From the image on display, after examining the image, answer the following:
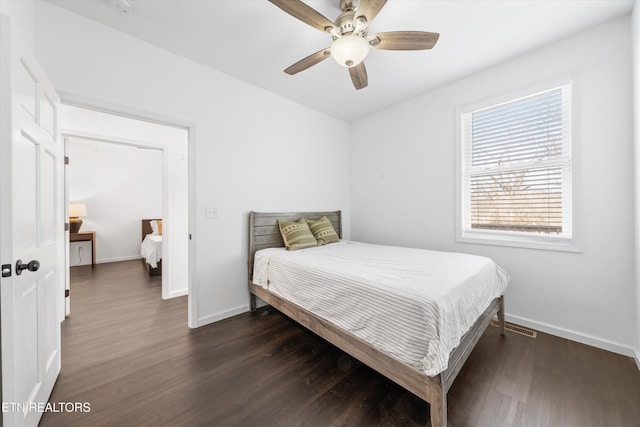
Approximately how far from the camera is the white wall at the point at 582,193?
1918mm

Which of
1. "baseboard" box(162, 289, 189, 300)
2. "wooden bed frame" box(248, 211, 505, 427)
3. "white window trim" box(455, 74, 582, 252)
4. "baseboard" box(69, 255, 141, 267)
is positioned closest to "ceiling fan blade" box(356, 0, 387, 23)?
"white window trim" box(455, 74, 582, 252)

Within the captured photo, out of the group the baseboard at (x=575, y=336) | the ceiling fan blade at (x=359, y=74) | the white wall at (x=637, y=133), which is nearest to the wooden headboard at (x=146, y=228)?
the ceiling fan blade at (x=359, y=74)

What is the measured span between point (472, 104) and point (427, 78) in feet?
1.90

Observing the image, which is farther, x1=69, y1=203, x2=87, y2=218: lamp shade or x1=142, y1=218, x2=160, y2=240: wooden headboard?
x1=142, y1=218, x2=160, y2=240: wooden headboard

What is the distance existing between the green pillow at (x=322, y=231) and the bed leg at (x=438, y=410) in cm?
206

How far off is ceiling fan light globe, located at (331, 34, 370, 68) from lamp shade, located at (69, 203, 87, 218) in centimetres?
601

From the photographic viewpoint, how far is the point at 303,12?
147cm

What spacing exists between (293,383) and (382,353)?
0.68 metres

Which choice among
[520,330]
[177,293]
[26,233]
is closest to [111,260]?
[177,293]

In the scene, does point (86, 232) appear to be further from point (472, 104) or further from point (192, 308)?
point (472, 104)

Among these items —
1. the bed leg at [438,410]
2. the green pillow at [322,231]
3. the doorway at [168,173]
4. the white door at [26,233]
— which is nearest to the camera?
the white door at [26,233]

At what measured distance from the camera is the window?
7.27ft

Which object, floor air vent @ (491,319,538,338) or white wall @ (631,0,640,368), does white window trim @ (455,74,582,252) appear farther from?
floor air vent @ (491,319,538,338)

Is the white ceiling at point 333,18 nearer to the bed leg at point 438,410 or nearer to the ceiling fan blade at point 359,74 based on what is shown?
the ceiling fan blade at point 359,74
